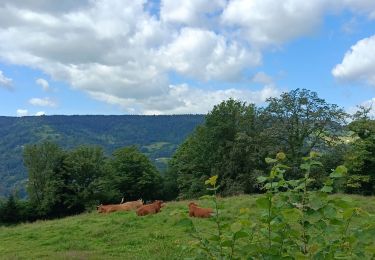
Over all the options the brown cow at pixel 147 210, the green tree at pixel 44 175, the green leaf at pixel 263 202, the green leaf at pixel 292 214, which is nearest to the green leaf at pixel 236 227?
the green leaf at pixel 263 202

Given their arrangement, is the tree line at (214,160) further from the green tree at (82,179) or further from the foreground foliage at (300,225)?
the foreground foliage at (300,225)

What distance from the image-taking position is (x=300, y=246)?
9.74 feet

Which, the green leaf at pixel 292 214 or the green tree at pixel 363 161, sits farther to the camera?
the green tree at pixel 363 161

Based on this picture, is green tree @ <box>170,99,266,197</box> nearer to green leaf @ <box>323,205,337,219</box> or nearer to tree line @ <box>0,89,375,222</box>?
tree line @ <box>0,89,375,222</box>

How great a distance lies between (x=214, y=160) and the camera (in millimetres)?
58156

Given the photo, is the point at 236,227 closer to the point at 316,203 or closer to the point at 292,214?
the point at 292,214

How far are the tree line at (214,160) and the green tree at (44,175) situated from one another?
0.38ft

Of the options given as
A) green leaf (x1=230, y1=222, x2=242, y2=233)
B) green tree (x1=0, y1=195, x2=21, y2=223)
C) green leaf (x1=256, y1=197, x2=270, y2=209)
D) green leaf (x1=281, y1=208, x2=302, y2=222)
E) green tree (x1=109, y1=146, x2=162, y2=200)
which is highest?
green leaf (x1=256, y1=197, x2=270, y2=209)

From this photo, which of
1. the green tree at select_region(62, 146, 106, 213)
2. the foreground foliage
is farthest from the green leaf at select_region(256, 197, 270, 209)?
the green tree at select_region(62, 146, 106, 213)

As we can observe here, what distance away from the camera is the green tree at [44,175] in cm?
6162

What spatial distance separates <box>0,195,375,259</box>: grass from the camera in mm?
13703

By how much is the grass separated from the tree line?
22971mm

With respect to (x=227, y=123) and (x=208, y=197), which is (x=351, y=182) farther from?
(x=208, y=197)

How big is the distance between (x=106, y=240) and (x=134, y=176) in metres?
54.8
